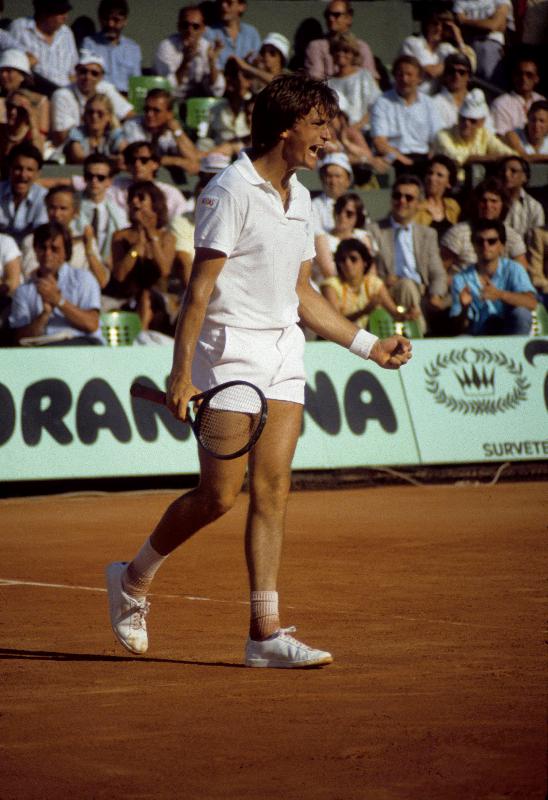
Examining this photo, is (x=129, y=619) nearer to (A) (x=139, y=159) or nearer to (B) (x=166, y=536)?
(B) (x=166, y=536)

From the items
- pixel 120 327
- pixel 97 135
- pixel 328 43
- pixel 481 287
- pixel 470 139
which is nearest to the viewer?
pixel 120 327

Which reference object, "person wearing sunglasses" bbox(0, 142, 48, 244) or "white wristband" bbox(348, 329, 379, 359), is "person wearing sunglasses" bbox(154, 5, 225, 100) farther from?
"white wristband" bbox(348, 329, 379, 359)

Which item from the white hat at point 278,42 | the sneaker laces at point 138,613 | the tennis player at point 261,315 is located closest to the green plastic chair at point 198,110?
the white hat at point 278,42

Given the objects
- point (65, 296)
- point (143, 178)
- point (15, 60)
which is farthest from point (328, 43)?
point (65, 296)

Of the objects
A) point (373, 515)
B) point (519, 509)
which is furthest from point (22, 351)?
point (519, 509)

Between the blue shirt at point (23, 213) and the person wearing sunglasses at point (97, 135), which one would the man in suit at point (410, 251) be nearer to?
the person wearing sunglasses at point (97, 135)

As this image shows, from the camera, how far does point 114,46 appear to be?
1619 cm

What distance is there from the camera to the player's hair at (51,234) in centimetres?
1270

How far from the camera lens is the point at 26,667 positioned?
17.9 ft

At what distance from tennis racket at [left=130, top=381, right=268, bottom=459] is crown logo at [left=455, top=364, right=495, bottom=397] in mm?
8124

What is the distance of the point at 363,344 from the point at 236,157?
10137 millimetres

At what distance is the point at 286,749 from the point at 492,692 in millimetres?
1012

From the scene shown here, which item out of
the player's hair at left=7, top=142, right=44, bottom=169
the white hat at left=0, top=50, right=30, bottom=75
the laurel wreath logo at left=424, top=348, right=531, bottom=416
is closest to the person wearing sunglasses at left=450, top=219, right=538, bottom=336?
the laurel wreath logo at left=424, top=348, right=531, bottom=416

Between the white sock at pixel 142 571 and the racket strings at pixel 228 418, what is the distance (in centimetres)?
56
